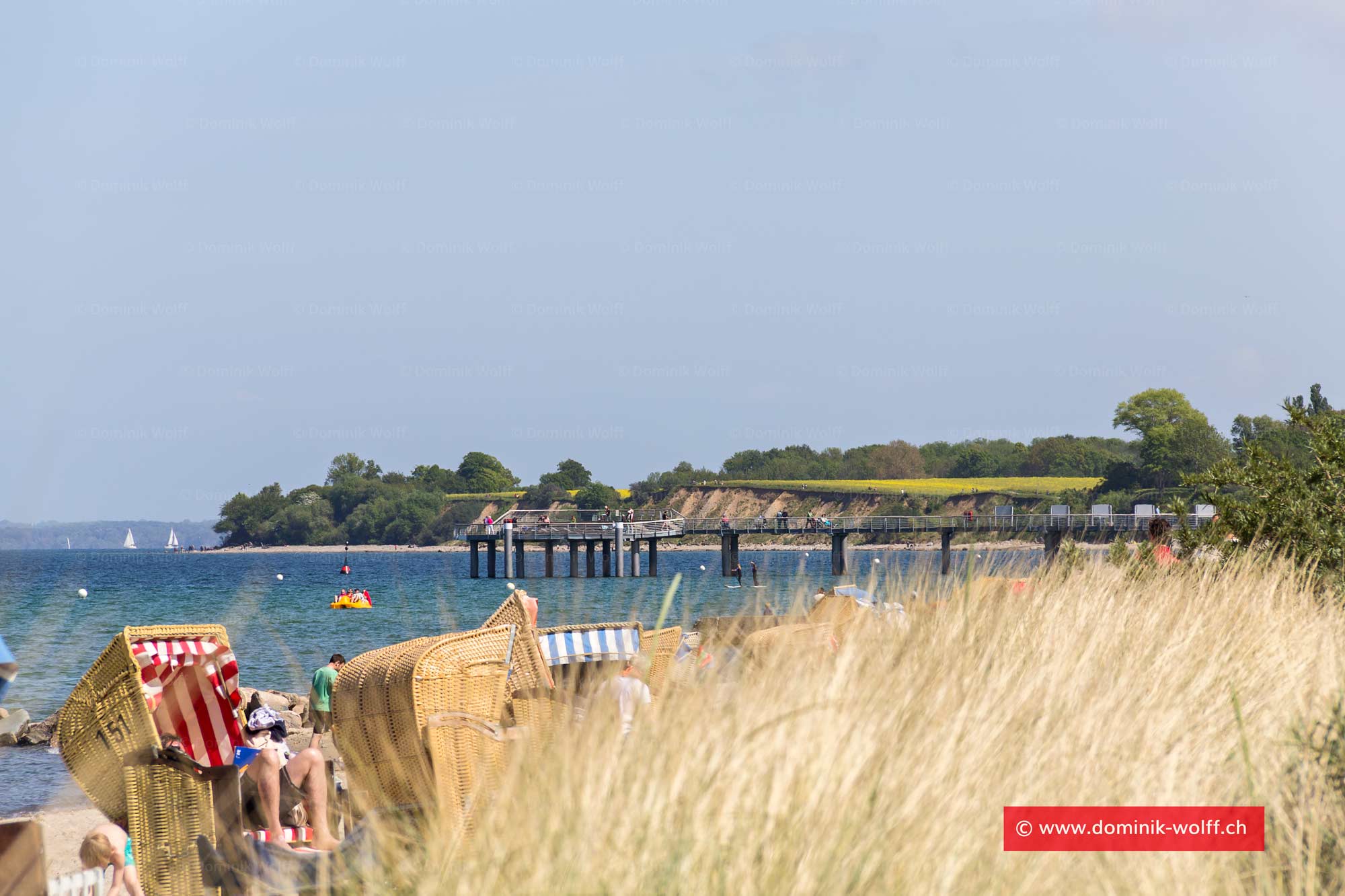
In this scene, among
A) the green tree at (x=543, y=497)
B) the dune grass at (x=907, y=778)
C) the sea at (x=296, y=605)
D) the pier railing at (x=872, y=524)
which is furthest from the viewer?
the green tree at (x=543, y=497)

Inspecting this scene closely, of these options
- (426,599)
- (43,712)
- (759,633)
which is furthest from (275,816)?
(426,599)

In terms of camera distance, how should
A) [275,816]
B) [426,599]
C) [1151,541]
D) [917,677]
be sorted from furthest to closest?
[426,599] → [1151,541] → [275,816] → [917,677]

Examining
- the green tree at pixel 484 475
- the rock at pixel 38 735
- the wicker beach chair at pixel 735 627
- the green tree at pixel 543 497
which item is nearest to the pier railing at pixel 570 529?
the rock at pixel 38 735

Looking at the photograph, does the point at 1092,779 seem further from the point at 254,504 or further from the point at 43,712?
the point at 254,504

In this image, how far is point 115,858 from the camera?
6211 mm

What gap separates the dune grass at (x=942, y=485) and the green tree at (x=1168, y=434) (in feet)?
23.9

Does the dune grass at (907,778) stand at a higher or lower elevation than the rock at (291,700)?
higher

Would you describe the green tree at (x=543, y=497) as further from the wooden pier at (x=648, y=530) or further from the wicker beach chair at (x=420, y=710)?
the wicker beach chair at (x=420, y=710)

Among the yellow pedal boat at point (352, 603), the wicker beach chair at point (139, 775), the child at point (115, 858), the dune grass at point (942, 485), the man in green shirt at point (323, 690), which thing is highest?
the dune grass at point (942, 485)

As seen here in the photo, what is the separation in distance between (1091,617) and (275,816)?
4.06 meters

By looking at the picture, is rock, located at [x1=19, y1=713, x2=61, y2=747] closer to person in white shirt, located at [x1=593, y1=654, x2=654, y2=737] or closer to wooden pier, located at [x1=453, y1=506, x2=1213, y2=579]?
person in white shirt, located at [x1=593, y1=654, x2=654, y2=737]

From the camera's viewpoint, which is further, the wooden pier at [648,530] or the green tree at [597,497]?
the green tree at [597,497]

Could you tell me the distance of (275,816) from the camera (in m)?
6.58

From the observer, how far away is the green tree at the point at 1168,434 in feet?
376
